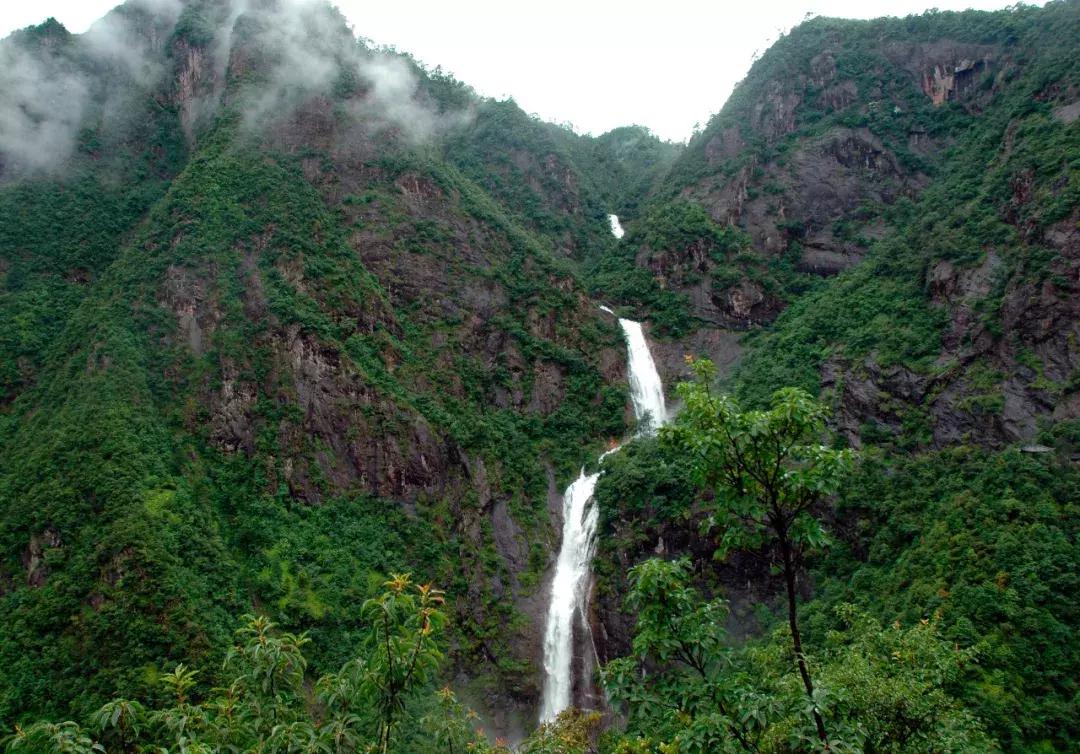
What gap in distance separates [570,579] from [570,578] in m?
0.07

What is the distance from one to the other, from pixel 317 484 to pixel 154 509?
914cm

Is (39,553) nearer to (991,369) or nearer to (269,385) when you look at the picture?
(269,385)

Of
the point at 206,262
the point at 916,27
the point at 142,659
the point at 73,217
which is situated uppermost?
the point at 916,27

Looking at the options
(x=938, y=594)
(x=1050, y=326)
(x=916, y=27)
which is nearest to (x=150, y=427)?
(x=938, y=594)

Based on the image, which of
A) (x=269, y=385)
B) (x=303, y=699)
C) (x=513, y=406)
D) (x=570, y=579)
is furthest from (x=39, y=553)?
(x=303, y=699)

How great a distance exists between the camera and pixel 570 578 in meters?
39.6

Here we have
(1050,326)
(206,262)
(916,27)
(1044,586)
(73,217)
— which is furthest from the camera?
(916,27)

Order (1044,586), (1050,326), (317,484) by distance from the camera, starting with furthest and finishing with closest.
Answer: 1. (317,484)
2. (1050,326)
3. (1044,586)

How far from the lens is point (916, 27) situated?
249ft

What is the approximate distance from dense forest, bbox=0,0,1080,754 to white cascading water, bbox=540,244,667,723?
729 mm

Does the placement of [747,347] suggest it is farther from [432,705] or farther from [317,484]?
[432,705]

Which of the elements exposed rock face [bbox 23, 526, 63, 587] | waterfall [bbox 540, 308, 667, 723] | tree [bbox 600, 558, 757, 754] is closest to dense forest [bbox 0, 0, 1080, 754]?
tree [bbox 600, 558, 757, 754]

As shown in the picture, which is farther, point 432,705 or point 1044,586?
point 432,705

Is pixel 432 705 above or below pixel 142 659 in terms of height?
below
